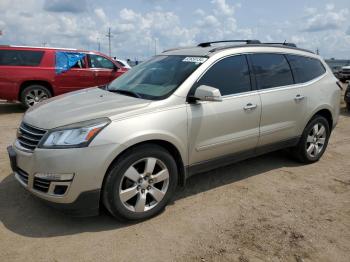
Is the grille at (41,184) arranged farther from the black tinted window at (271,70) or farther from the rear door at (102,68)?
the rear door at (102,68)

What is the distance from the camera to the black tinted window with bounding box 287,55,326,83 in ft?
16.1

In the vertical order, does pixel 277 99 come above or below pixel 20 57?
below

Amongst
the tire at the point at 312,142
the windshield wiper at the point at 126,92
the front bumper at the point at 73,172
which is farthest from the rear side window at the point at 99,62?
the front bumper at the point at 73,172

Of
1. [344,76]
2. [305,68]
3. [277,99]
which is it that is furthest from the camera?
[344,76]

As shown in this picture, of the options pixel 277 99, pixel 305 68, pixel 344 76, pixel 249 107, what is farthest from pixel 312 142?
pixel 344 76

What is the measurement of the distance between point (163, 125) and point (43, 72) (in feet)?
23.8

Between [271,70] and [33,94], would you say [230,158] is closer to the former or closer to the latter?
[271,70]

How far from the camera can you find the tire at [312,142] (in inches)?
201

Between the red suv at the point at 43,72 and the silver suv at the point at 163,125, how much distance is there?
5.79 metres

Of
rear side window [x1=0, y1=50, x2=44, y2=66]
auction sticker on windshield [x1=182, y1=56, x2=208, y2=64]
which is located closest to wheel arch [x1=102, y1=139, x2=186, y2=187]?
auction sticker on windshield [x1=182, y1=56, x2=208, y2=64]

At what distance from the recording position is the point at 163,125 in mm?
3426

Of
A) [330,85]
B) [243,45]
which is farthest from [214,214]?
[330,85]

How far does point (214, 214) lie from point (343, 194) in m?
1.75

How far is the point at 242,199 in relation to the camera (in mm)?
4043
